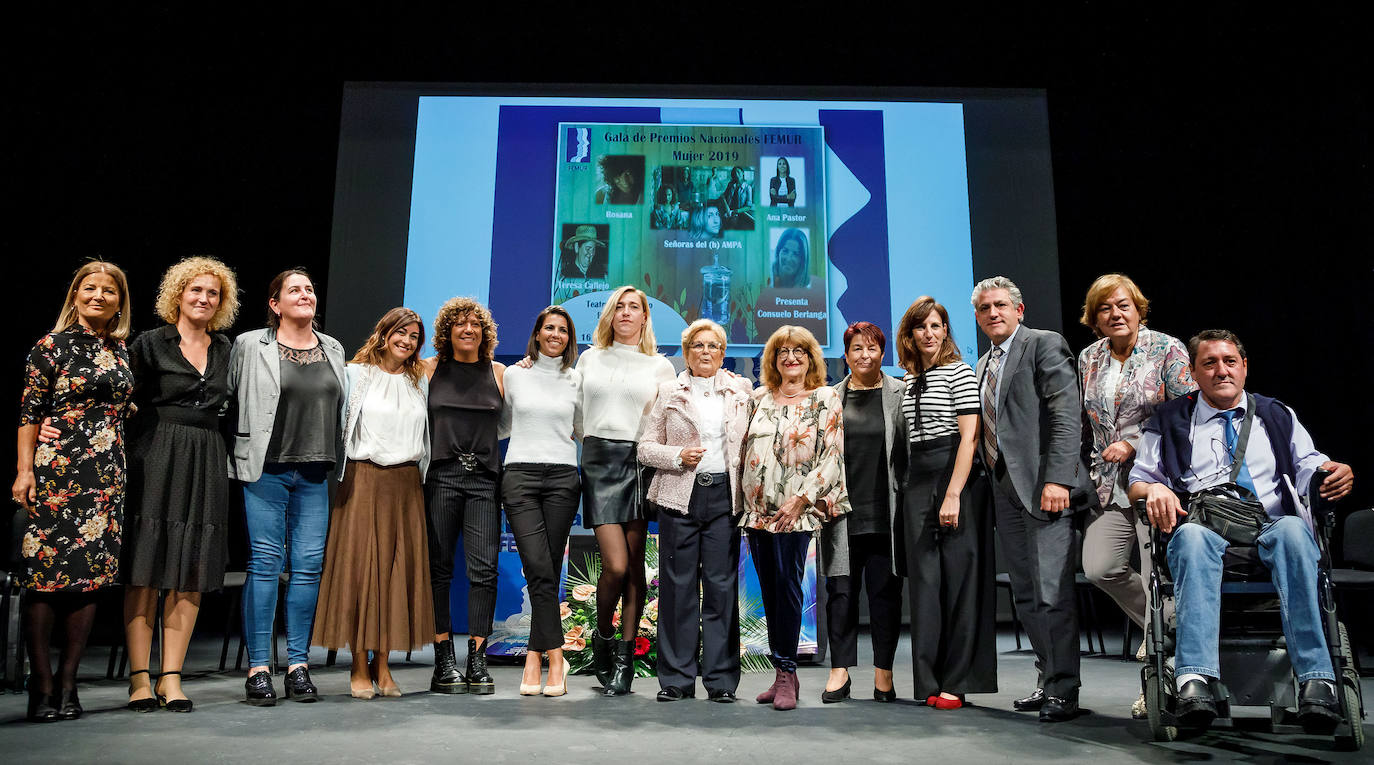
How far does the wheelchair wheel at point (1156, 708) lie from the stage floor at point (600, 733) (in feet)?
0.12

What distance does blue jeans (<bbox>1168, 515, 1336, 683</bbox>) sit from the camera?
2398mm

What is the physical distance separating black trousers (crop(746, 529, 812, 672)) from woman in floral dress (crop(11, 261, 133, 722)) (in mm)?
2061

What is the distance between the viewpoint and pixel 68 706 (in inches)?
111

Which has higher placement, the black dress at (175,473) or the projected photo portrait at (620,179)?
the projected photo portrait at (620,179)

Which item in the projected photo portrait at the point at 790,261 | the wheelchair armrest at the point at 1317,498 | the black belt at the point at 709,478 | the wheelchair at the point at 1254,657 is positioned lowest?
the wheelchair at the point at 1254,657

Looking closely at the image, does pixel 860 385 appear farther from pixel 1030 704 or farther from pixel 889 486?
pixel 1030 704

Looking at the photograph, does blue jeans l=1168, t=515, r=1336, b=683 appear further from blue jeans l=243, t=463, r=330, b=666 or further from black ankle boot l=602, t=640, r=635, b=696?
blue jeans l=243, t=463, r=330, b=666

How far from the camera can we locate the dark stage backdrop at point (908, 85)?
5.22 m

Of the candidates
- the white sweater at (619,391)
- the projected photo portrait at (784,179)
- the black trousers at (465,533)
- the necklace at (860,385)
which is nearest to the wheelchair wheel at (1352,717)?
the necklace at (860,385)

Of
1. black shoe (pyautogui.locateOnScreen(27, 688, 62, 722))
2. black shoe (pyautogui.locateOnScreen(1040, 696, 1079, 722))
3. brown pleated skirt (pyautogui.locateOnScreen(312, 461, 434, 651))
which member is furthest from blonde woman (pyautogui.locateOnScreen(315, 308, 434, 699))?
black shoe (pyautogui.locateOnScreen(1040, 696, 1079, 722))

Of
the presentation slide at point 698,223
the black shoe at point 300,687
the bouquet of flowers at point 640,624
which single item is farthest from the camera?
the presentation slide at point 698,223

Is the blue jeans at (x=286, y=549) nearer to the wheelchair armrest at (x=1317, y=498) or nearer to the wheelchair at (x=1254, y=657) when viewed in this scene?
the wheelchair at (x=1254, y=657)

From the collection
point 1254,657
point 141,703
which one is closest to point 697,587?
point 1254,657

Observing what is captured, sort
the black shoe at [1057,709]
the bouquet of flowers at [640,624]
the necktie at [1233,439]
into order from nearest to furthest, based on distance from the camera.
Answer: the necktie at [1233,439] < the black shoe at [1057,709] < the bouquet of flowers at [640,624]
